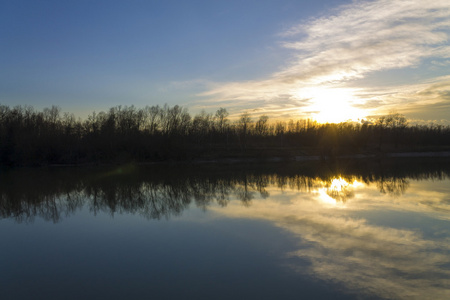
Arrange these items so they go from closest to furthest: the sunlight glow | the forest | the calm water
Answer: the calm water
the sunlight glow
the forest

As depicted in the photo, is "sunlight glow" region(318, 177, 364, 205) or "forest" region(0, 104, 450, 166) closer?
"sunlight glow" region(318, 177, 364, 205)

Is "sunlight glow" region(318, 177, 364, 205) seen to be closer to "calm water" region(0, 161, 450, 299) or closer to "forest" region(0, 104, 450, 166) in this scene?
"calm water" region(0, 161, 450, 299)

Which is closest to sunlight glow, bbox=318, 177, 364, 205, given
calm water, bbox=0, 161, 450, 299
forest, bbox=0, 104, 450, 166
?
calm water, bbox=0, 161, 450, 299

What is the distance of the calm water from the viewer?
6.77 metres

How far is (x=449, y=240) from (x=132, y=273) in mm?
8931

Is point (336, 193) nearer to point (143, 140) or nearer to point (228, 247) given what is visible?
point (228, 247)

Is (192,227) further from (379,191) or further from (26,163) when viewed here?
(26,163)

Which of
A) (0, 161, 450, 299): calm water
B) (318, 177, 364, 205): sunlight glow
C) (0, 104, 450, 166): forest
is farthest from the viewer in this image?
(0, 104, 450, 166): forest

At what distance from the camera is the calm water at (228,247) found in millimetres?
6773

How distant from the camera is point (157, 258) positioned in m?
8.70

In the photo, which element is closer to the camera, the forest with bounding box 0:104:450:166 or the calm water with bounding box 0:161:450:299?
the calm water with bounding box 0:161:450:299

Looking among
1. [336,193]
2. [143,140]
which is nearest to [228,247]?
[336,193]

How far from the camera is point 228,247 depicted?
9.54 m

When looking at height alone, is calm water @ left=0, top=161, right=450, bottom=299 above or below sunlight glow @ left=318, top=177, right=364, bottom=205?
above
